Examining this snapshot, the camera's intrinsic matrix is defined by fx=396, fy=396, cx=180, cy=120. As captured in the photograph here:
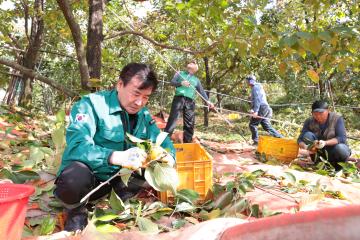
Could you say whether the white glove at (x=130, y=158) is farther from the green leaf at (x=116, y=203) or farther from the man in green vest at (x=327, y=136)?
the man in green vest at (x=327, y=136)

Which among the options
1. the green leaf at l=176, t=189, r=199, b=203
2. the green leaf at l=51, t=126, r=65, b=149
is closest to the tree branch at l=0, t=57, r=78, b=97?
the green leaf at l=51, t=126, r=65, b=149

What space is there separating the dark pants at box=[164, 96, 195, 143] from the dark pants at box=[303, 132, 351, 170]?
2.04 metres

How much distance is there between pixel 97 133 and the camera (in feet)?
7.70

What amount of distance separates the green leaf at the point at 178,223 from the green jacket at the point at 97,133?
422 mm

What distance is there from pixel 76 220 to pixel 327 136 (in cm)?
323

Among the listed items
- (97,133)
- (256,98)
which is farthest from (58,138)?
(256,98)

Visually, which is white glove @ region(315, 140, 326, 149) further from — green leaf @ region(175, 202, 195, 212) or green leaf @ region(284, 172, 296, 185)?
green leaf @ region(175, 202, 195, 212)

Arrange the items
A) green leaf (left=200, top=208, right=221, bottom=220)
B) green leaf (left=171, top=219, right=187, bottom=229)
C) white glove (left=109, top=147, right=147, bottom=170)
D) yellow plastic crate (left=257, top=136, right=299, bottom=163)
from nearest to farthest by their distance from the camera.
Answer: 1. white glove (left=109, top=147, right=147, bottom=170)
2. green leaf (left=171, top=219, right=187, bottom=229)
3. green leaf (left=200, top=208, right=221, bottom=220)
4. yellow plastic crate (left=257, top=136, right=299, bottom=163)

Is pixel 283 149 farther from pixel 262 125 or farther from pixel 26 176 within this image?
pixel 26 176

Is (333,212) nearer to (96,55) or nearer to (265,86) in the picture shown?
(96,55)

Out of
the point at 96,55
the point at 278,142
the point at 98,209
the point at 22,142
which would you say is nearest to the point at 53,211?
the point at 98,209

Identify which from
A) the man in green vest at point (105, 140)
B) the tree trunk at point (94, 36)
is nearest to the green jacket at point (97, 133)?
the man in green vest at point (105, 140)

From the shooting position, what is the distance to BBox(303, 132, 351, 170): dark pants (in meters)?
4.30

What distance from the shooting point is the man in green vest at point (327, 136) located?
14.1 feet
